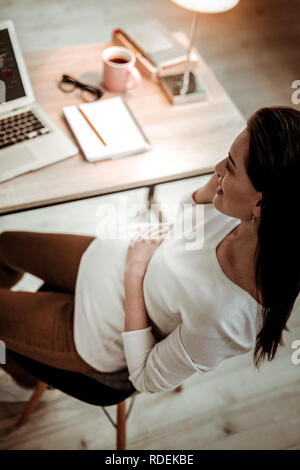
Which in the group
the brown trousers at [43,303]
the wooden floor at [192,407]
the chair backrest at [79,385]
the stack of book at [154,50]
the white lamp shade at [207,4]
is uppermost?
the white lamp shade at [207,4]

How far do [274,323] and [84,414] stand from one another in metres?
0.94

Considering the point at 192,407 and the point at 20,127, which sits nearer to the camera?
the point at 20,127

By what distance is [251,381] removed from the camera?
1638mm

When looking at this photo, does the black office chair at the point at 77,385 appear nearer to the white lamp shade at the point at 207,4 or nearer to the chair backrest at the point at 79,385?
the chair backrest at the point at 79,385

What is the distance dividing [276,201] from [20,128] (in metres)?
0.84

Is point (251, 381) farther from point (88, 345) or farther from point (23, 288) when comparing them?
point (23, 288)

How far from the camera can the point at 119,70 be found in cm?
136

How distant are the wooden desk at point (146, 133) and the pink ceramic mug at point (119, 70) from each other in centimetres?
4

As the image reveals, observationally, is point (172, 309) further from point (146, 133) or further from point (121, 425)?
A: point (146, 133)

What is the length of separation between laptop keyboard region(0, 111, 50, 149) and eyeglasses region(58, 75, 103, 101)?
19 centimetres

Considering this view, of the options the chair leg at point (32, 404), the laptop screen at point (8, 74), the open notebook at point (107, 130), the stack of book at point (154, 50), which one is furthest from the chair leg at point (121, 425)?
the stack of book at point (154, 50)

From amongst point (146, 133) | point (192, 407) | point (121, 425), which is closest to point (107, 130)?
point (146, 133)

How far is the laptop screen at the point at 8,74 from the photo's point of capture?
121 cm
